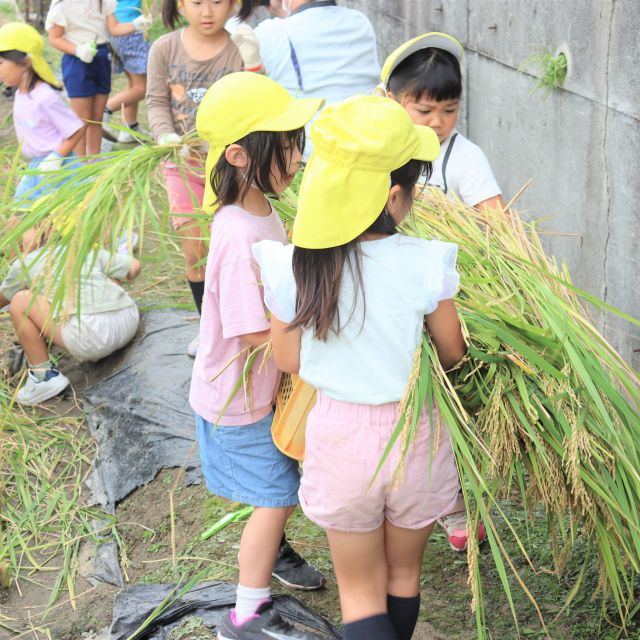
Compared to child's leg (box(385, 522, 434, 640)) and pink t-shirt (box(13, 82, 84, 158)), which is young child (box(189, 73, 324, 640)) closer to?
child's leg (box(385, 522, 434, 640))

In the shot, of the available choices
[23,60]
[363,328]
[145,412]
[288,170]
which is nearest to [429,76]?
[288,170]

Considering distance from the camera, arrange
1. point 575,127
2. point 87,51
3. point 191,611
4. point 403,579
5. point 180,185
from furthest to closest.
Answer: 1. point 87,51
2. point 575,127
3. point 180,185
4. point 191,611
5. point 403,579

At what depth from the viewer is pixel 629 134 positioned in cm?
282

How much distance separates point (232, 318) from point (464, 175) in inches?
34.4

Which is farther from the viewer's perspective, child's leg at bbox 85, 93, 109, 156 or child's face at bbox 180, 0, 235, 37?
child's leg at bbox 85, 93, 109, 156

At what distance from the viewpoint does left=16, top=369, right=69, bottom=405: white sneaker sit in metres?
3.96

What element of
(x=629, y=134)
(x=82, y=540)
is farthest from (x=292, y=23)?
(x=82, y=540)

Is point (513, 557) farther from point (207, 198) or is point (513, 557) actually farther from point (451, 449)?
point (207, 198)

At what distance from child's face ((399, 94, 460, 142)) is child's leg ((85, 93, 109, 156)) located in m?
3.92

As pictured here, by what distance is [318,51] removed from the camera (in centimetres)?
333

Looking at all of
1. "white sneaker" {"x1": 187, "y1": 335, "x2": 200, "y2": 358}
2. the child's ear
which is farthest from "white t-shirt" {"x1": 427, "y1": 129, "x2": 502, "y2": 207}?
"white sneaker" {"x1": 187, "y1": 335, "x2": 200, "y2": 358}

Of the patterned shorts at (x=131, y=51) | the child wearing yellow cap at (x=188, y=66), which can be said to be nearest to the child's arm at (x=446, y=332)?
the child wearing yellow cap at (x=188, y=66)

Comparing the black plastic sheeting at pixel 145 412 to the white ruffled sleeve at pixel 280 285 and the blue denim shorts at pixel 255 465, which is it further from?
the white ruffled sleeve at pixel 280 285

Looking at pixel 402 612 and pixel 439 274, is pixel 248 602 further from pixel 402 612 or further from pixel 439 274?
pixel 439 274
